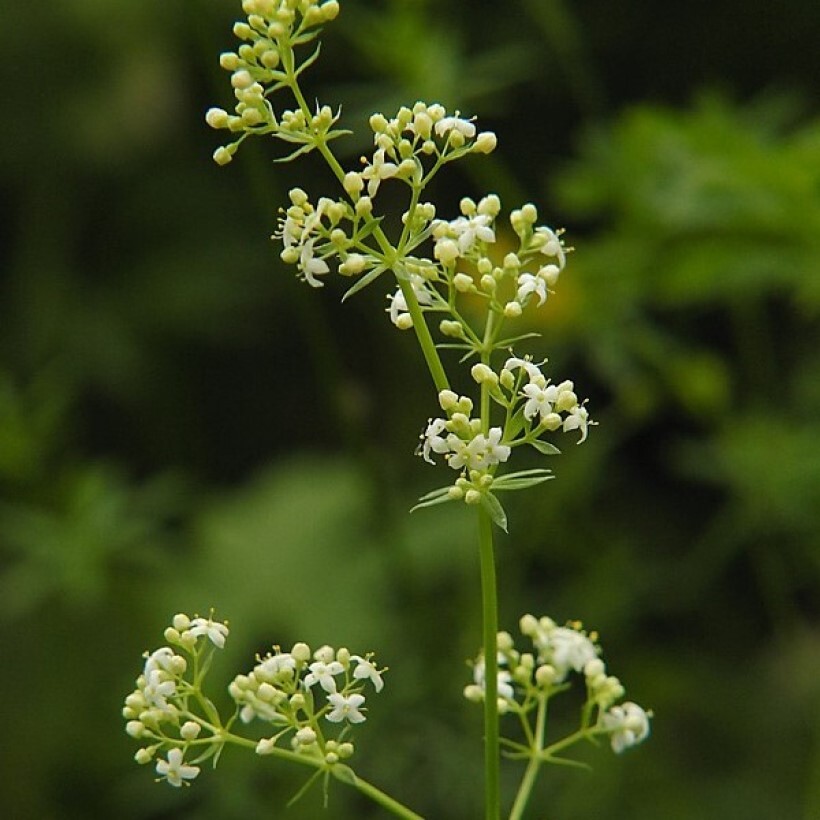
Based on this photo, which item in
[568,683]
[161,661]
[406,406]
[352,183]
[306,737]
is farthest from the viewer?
[406,406]

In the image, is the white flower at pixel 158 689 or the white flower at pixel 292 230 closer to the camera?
the white flower at pixel 292 230

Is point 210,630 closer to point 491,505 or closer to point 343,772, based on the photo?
point 343,772

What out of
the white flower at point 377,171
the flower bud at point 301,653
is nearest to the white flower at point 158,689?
the flower bud at point 301,653

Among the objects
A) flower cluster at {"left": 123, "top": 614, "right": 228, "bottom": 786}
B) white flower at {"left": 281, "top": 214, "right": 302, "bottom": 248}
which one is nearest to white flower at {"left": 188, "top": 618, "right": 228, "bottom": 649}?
flower cluster at {"left": 123, "top": 614, "right": 228, "bottom": 786}

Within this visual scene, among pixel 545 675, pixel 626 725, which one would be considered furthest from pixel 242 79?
pixel 626 725

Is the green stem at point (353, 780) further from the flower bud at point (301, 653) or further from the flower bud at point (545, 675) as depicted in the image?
the flower bud at point (545, 675)
